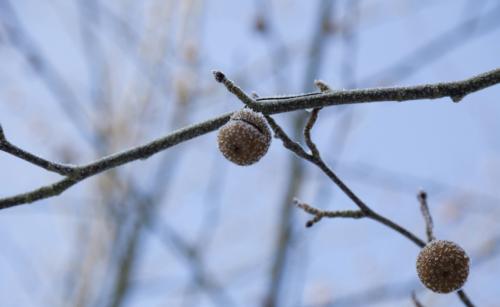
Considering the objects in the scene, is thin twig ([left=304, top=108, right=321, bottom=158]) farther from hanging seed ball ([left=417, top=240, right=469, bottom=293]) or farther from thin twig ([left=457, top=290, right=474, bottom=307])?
thin twig ([left=457, top=290, right=474, bottom=307])

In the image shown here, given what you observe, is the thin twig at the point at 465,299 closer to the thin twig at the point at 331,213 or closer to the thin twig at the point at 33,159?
the thin twig at the point at 331,213

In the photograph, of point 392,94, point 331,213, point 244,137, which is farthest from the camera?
point 331,213

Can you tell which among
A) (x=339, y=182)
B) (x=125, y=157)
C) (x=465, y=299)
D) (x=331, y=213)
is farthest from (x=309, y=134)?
(x=465, y=299)

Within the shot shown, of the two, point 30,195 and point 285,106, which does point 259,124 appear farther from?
point 30,195

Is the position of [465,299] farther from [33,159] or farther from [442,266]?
[33,159]

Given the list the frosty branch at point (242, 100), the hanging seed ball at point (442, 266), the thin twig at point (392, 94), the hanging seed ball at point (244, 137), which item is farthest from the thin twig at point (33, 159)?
the hanging seed ball at point (442, 266)

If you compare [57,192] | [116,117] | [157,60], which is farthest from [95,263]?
[57,192]
